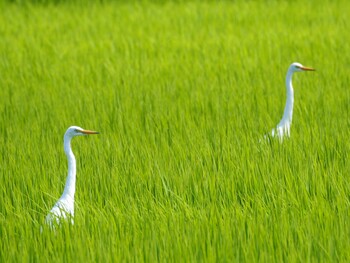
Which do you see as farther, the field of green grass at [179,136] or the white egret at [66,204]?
the white egret at [66,204]

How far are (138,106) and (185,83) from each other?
2.85 ft

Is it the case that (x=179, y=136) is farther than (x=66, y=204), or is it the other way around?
(x=179, y=136)

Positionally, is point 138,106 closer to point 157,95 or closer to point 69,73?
point 157,95

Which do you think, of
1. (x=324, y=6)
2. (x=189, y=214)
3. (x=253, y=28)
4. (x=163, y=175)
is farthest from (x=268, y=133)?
(x=324, y=6)

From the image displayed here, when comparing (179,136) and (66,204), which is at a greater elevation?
(179,136)

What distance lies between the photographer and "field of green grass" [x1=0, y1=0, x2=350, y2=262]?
3957 millimetres

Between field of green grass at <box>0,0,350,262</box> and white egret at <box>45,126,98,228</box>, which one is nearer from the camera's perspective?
field of green grass at <box>0,0,350,262</box>

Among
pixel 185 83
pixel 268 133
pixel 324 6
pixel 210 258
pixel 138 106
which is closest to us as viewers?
pixel 210 258

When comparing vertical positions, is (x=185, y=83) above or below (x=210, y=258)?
above

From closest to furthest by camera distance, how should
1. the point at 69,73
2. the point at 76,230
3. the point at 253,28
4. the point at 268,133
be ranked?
1. the point at 76,230
2. the point at 268,133
3. the point at 69,73
4. the point at 253,28

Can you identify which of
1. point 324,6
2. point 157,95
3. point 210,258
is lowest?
point 210,258

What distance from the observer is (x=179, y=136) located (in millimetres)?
6055

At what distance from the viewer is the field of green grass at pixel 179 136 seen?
396 centimetres

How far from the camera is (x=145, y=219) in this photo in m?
4.24
